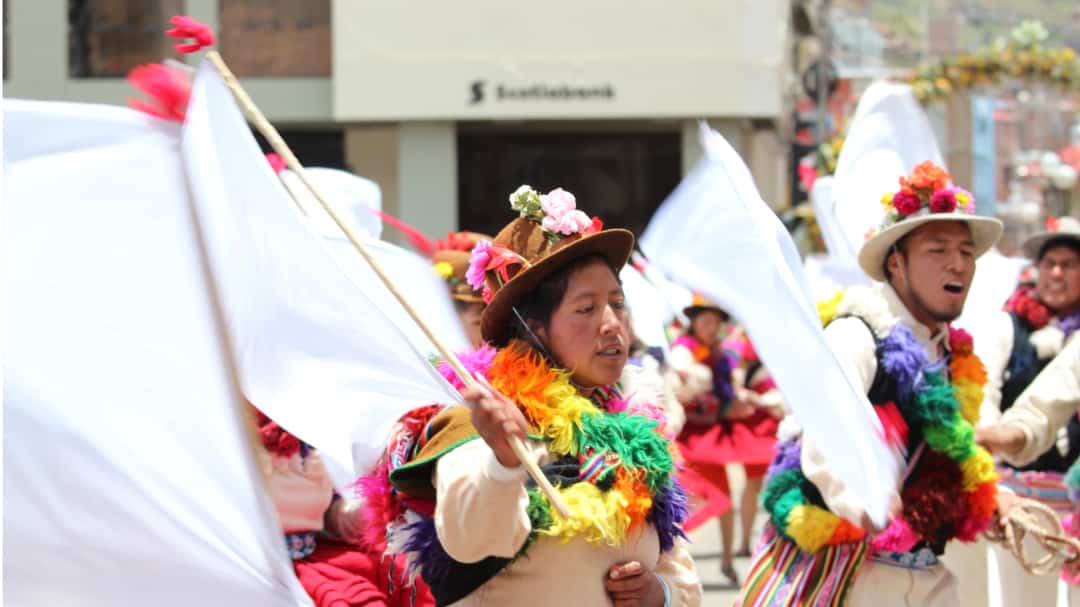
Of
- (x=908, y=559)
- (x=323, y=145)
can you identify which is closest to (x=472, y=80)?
(x=323, y=145)

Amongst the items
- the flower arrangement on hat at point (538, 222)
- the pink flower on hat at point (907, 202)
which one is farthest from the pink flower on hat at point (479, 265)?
the pink flower on hat at point (907, 202)

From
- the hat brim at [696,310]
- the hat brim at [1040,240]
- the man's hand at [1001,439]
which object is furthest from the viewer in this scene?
the hat brim at [696,310]

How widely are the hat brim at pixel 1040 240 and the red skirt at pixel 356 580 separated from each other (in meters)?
4.57

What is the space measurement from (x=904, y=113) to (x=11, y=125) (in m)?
4.44

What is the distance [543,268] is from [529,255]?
6.6 inches

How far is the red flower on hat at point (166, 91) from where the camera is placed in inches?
139

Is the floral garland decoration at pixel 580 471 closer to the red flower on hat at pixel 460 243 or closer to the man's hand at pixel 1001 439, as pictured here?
the man's hand at pixel 1001 439

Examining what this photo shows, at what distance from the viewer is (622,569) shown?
3.91 metres

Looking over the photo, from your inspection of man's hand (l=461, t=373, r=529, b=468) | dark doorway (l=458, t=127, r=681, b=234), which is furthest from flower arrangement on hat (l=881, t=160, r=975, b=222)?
dark doorway (l=458, t=127, r=681, b=234)

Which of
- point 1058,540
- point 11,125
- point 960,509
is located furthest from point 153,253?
point 1058,540

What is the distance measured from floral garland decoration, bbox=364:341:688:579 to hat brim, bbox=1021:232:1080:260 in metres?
4.86

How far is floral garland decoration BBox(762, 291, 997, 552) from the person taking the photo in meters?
5.29

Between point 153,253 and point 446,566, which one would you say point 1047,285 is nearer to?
point 446,566

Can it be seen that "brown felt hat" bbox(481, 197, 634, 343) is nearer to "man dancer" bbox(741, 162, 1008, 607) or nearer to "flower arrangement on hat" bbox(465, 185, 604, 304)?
"flower arrangement on hat" bbox(465, 185, 604, 304)
